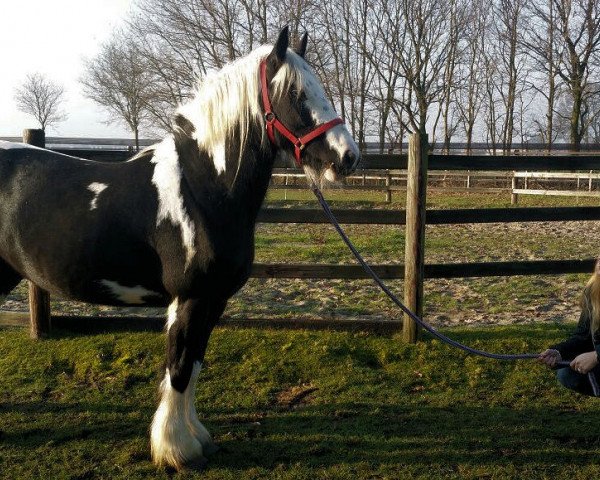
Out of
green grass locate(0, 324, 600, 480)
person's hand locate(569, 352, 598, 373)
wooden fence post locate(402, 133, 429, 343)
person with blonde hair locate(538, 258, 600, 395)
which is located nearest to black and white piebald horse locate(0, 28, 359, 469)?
green grass locate(0, 324, 600, 480)

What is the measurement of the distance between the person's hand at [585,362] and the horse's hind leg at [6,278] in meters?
3.64

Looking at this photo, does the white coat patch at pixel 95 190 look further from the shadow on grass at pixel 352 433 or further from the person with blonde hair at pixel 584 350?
the person with blonde hair at pixel 584 350

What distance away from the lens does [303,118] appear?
9.91 ft

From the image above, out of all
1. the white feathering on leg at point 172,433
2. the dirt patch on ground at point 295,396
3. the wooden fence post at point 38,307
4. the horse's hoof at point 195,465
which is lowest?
the horse's hoof at point 195,465

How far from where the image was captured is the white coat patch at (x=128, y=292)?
132 inches

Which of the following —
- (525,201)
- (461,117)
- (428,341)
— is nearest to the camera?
(428,341)

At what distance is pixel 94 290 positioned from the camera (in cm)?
338

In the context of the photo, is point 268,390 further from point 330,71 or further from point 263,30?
point 330,71

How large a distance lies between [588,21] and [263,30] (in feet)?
54.1

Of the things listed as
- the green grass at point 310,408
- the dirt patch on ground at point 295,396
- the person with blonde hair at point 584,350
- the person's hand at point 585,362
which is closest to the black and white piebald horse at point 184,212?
the green grass at point 310,408

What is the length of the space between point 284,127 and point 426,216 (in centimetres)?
262

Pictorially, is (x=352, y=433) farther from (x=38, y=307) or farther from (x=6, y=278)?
(x=38, y=307)

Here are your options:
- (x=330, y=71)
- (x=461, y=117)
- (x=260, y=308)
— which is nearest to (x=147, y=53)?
(x=330, y=71)

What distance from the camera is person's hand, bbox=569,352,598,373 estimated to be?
3.09 m
